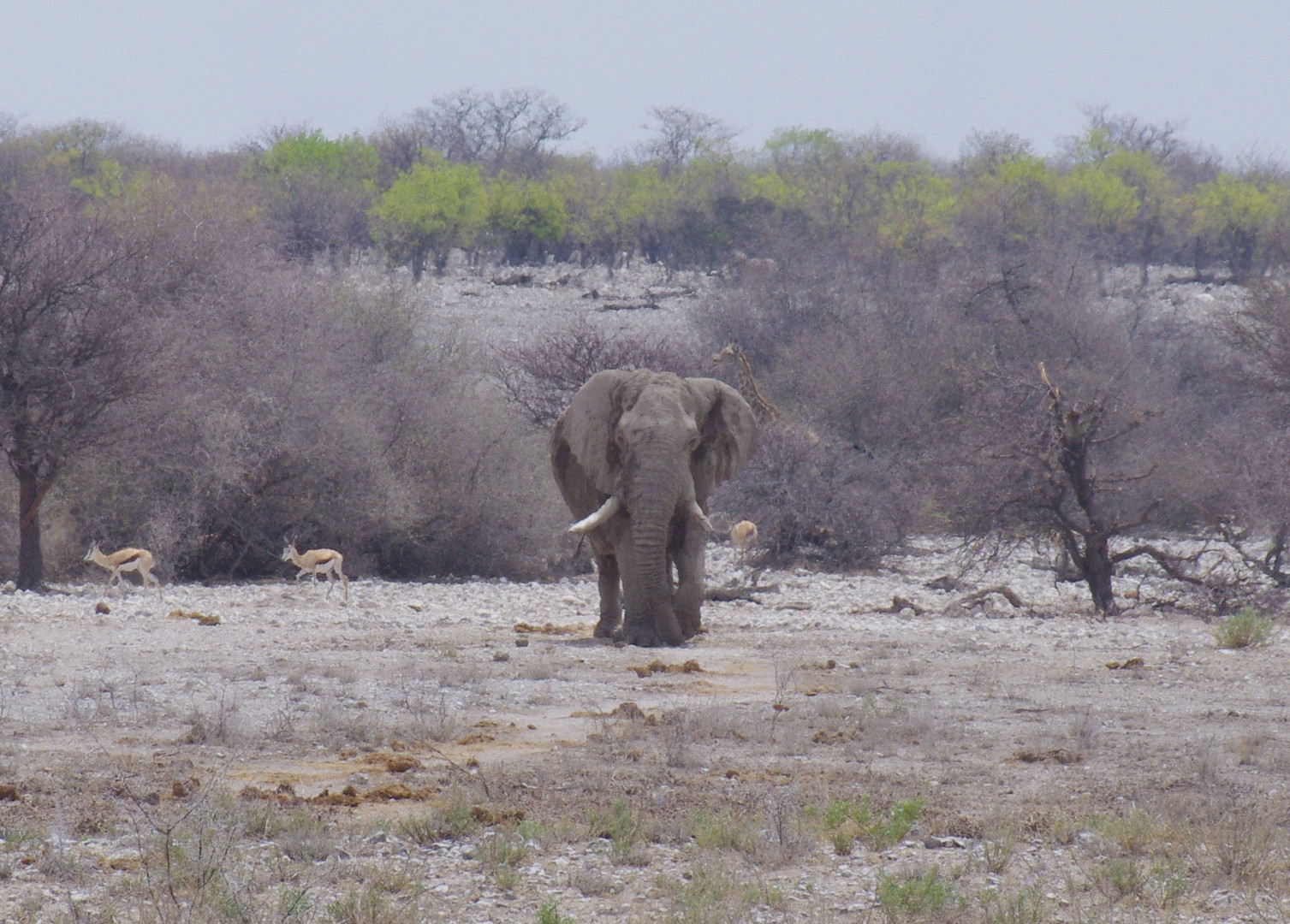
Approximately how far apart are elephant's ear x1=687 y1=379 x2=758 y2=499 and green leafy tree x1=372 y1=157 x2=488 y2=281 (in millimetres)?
43468

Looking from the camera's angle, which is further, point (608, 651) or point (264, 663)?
point (608, 651)

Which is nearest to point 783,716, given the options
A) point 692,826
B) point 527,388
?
point 692,826

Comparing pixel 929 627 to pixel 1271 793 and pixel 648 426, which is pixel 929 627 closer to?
pixel 648 426

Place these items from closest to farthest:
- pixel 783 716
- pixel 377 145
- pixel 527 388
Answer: pixel 783 716, pixel 527 388, pixel 377 145

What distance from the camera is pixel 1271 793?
7277mm

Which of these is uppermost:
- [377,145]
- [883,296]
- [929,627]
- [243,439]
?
[377,145]

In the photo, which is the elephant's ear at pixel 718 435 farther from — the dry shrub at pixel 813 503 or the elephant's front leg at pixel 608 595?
the dry shrub at pixel 813 503

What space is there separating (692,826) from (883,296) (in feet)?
105

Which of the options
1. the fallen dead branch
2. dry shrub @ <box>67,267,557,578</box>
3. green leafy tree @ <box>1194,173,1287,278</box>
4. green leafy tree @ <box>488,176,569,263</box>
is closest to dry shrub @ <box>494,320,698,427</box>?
dry shrub @ <box>67,267,557,578</box>

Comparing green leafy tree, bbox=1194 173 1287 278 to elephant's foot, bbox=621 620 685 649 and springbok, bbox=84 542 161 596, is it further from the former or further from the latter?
elephant's foot, bbox=621 620 685 649

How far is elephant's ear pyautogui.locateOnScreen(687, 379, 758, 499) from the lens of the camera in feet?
44.0

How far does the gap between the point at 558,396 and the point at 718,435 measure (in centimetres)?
1632

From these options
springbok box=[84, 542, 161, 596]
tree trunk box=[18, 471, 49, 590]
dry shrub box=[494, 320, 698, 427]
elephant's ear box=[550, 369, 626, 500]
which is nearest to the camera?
elephant's ear box=[550, 369, 626, 500]

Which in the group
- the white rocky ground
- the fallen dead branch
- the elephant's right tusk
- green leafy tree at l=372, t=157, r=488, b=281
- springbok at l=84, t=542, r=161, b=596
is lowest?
the fallen dead branch
